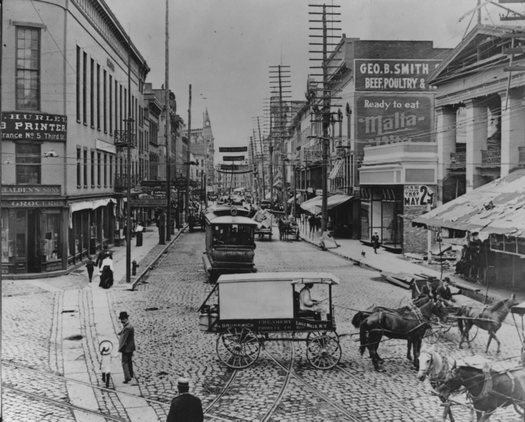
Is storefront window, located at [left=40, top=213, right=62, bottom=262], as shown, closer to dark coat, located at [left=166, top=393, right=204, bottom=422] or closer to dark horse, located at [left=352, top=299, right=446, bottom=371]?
dark horse, located at [left=352, top=299, right=446, bottom=371]

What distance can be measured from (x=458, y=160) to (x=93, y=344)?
76.8 ft

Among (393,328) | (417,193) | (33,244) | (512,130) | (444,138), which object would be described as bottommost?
(393,328)

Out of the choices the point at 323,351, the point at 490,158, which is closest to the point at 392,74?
the point at 490,158

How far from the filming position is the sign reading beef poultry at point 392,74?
154ft

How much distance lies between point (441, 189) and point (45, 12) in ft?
68.4

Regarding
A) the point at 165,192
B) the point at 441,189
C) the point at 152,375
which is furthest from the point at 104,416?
the point at 165,192

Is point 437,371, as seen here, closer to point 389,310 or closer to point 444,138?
point 389,310

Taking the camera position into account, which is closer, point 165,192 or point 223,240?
point 223,240

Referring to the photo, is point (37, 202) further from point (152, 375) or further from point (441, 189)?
point (441, 189)

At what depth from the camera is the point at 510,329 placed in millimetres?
17172

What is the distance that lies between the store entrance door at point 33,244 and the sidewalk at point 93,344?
2.39 m

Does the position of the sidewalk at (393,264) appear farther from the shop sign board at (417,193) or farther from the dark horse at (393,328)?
the dark horse at (393,328)

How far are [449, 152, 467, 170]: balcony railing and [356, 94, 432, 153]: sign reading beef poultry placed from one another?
13499mm

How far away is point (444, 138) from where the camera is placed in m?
34.1
